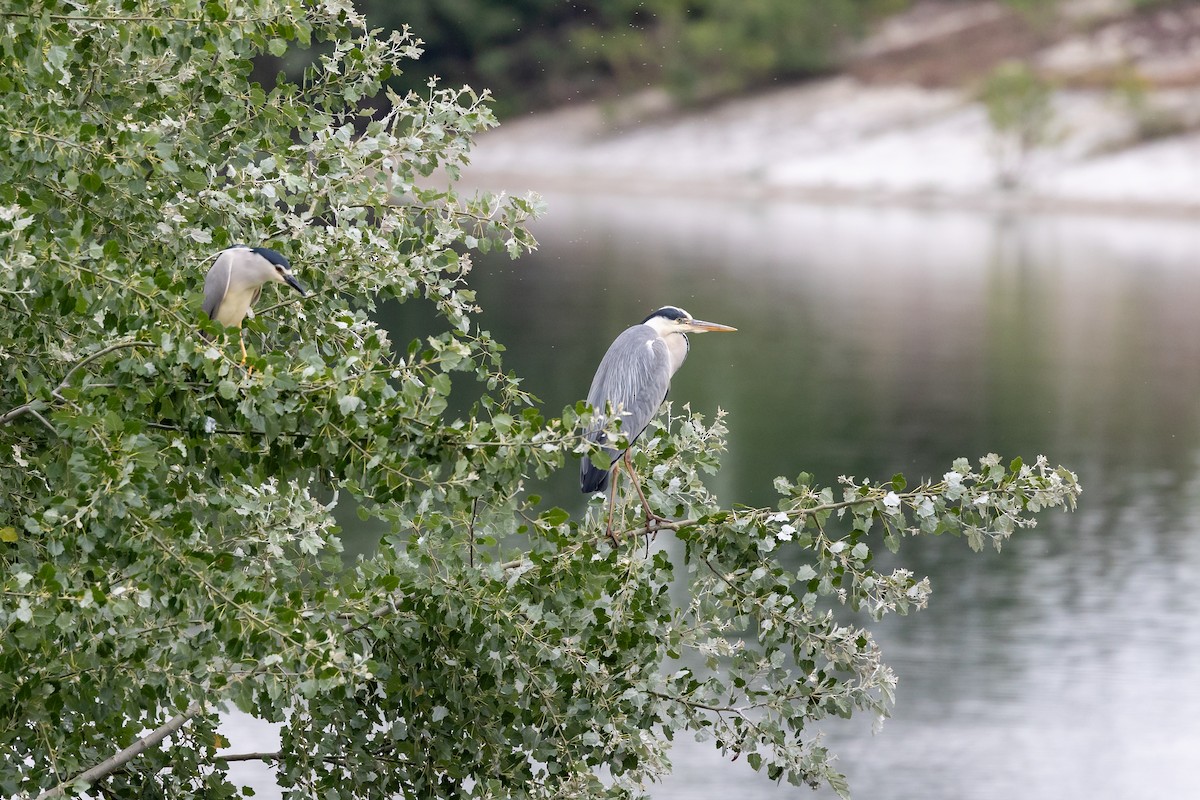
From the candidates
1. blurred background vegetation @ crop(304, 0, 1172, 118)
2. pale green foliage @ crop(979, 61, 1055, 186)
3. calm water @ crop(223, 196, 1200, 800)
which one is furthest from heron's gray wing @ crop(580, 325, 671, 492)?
blurred background vegetation @ crop(304, 0, 1172, 118)

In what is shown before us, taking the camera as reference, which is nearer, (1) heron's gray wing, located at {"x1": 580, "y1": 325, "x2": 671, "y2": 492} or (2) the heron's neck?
(1) heron's gray wing, located at {"x1": 580, "y1": 325, "x2": 671, "y2": 492}

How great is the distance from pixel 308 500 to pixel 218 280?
891mm

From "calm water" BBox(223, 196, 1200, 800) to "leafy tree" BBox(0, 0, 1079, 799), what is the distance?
1047cm

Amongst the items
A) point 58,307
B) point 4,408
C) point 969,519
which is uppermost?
point 58,307

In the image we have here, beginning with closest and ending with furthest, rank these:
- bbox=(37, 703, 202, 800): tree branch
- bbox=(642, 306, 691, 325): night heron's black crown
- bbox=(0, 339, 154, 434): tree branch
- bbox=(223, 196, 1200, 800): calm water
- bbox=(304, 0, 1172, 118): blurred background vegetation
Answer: bbox=(0, 339, 154, 434): tree branch
bbox=(37, 703, 202, 800): tree branch
bbox=(642, 306, 691, 325): night heron's black crown
bbox=(223, 196, 1200, 800): calm water
bbox=(304, 0, 1172, 118): blurred background vegetation

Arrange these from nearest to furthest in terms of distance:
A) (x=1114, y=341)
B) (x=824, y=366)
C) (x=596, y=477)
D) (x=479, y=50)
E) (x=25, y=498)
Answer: (x=25, y=498) < (x=596, y=477) < (x=824, y=366) < (x=1114, y=341) < (x=479, y=50)

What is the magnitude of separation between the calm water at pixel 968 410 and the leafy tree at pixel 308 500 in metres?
10.5

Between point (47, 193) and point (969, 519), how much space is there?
9.86 ft

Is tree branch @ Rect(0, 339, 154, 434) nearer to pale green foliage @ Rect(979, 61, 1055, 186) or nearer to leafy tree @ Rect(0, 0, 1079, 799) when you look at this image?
leafy tree @ Rect(0, 0, 1079, 799)

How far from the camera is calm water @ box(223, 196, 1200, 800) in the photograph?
17.8 m

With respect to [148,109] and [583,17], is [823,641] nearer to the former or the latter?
[148,109]

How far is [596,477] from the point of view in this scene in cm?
717

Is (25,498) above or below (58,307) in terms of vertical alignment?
below

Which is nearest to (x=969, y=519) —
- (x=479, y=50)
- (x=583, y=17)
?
(x=479, y=50)
